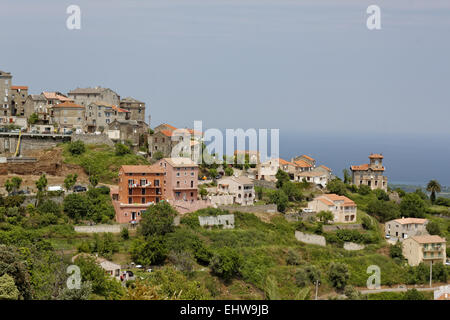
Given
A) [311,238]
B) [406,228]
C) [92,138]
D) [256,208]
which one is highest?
[92,138]

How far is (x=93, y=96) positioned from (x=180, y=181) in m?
17.6

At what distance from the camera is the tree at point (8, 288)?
906 inches

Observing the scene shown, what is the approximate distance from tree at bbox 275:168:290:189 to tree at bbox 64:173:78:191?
1709 cm

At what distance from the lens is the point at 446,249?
4144 cm

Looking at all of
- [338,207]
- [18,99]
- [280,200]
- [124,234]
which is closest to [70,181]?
[124,234]

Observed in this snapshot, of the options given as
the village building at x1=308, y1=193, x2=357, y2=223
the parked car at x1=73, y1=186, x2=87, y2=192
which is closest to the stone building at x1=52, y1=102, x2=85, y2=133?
the parked car at x1=73, y1=186, x2=87, y2=192

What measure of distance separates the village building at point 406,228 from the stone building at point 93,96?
93.4ft

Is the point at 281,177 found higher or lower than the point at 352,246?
higher

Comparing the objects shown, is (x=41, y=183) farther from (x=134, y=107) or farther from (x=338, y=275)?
(x=338, y=275)

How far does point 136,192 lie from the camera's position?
39.4m

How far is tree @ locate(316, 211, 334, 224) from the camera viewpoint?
139ft

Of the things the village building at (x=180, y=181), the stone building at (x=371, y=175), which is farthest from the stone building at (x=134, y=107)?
the stone building at (x=371, y=175)

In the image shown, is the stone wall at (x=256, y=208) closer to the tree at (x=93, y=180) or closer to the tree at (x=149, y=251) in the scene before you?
the tree at (x=149, y=251)

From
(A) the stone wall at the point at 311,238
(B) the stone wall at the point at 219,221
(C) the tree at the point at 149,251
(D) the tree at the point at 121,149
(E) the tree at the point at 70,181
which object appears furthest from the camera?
(D) the tree at the point at 121,149
